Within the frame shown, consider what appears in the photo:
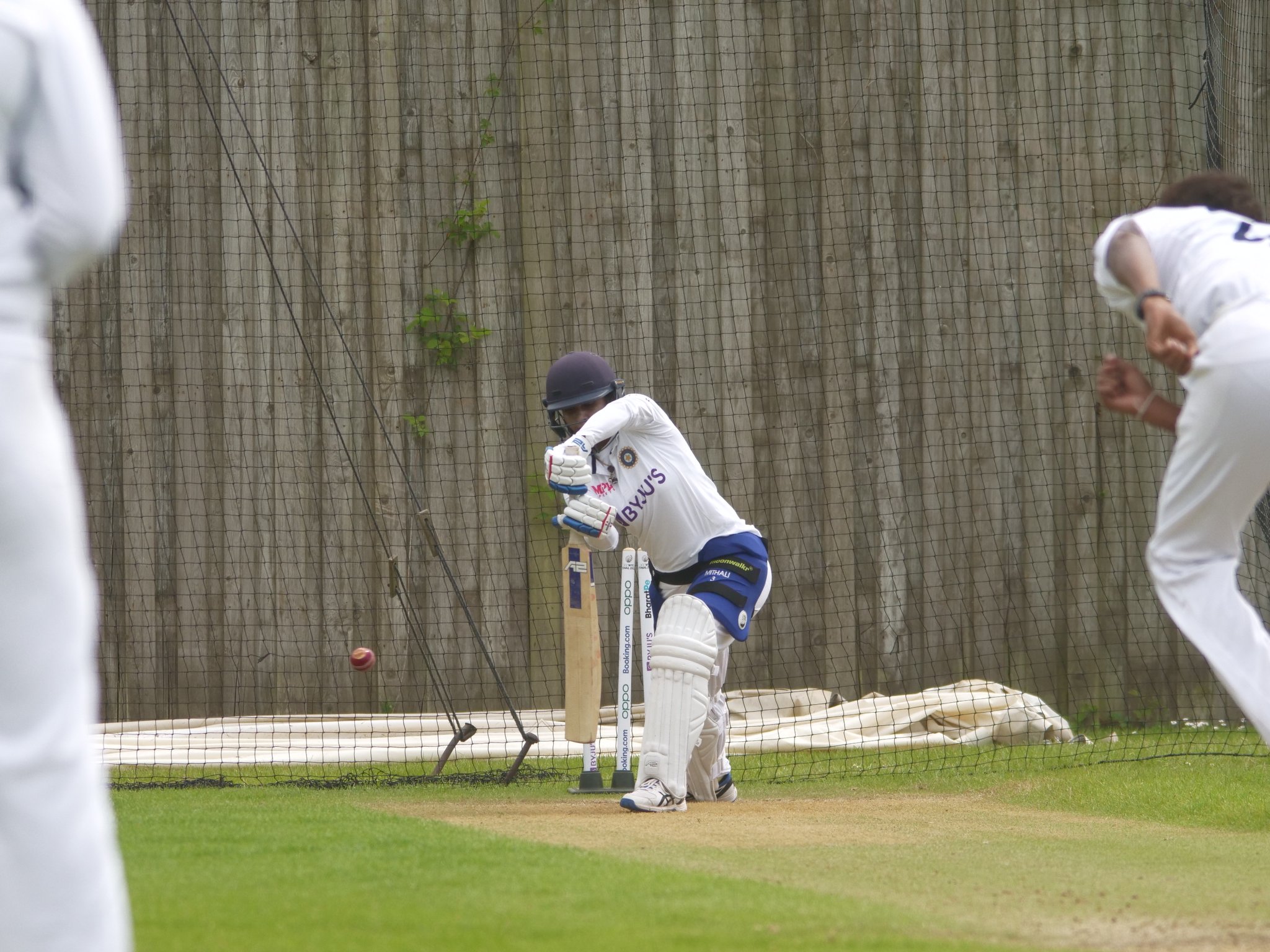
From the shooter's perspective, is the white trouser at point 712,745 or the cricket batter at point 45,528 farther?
the white trouser at point 712,745

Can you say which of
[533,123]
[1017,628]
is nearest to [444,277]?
[533,123]

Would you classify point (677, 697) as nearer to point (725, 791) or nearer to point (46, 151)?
point (725, 791)

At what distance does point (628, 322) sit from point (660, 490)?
248 cm

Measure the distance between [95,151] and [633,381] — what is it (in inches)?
232

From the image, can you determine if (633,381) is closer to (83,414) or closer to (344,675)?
(344,675)

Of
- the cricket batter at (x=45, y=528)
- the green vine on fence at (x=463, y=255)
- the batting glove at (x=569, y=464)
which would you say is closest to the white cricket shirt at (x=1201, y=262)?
the batting glove at (x=569, y=464)

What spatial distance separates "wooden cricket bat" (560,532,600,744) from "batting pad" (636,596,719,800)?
1.67ft

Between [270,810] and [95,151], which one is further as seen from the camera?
[270,810]

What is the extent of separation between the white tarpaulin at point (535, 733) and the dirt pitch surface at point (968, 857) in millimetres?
1315

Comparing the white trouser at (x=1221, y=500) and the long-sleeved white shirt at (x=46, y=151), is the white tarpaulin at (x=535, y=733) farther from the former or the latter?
the long-sleeved white shirt at (x=46, y=151)

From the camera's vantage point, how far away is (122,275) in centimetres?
777

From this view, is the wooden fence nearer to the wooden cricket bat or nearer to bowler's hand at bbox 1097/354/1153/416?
the wooden cricket bat

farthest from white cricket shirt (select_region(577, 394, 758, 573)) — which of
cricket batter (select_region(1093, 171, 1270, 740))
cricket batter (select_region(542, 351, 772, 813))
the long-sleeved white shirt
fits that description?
the long-sleeved white shirt

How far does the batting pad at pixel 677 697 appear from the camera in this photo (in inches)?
206
